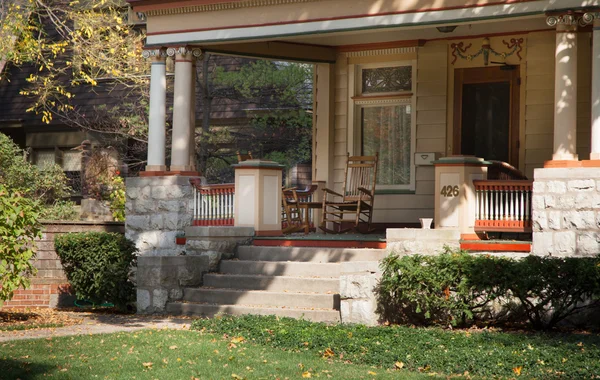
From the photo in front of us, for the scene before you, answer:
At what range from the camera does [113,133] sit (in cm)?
2014

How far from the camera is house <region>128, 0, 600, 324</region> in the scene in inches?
441

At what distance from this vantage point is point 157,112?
552 inches

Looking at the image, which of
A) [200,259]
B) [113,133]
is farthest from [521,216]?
[113,133]

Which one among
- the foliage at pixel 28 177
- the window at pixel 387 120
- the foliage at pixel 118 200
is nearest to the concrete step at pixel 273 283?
the window at pixel 387 120

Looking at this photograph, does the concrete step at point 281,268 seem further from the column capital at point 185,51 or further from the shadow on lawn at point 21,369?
the shadow on lawn at point 21,369

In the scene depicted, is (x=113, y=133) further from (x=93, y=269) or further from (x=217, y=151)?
(x=93, y=269)

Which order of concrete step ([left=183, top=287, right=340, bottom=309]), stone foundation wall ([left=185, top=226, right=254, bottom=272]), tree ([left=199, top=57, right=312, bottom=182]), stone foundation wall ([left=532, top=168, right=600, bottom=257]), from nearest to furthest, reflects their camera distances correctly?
concrete step ([left=183, top=287, right=340, bottom=309]) < stone foundation wall ([left=532, top=168, right=600, bottom=257]) < stone foundation wall ([left=185, top=226, right=254, bottom=272]) < tree ([left=199, top=57, right=312, bottom=182])

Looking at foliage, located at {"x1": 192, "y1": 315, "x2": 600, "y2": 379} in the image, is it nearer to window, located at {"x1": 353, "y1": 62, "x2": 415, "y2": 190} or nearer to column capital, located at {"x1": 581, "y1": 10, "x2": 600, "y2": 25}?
column capital, located at {"x1": 581, "y1": 10, "x2": 600, "y2": 25}

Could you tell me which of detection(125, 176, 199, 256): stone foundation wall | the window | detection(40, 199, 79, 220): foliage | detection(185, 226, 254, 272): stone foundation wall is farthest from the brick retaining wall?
the window

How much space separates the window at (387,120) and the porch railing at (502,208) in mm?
2578

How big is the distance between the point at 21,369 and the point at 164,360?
1.18 metres

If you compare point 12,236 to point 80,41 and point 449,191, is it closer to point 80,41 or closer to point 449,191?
point 449,191

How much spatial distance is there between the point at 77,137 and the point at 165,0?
9.50m

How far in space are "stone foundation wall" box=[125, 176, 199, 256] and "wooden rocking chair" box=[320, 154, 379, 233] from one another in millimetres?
2180
